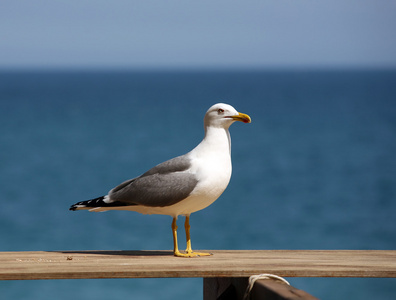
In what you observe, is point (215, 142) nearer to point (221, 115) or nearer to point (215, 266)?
point (221, 115)

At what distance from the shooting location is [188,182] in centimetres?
585

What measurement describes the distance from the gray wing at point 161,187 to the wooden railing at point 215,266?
1.39ft

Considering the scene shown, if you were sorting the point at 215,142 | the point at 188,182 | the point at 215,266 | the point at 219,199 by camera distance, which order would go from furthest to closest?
the point at 219,199, the point at 215,142, the point at 188,182, the point at 215,266

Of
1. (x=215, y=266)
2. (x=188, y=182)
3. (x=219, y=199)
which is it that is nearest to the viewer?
(x=215, y=266)

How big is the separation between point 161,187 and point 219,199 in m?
21.0

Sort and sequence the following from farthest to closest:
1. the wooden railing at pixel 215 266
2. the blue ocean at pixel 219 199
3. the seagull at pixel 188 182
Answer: the blue ocean at pixel 219 199, the seagull at pixel 188 182, the wooden railing at pixel 215 266

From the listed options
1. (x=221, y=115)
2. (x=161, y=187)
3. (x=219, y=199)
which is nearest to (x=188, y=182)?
(x=161, y=187)

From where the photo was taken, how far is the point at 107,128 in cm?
4841

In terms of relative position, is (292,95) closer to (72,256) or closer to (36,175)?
(36,175)

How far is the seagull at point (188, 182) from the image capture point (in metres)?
5.86

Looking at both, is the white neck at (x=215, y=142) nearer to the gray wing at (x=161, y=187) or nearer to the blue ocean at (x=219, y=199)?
the gray wing at (x=161, y=187)

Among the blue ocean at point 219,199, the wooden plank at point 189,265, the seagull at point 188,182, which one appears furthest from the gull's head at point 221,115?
the blue ocean at point 219,199

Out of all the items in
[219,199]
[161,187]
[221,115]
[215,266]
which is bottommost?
[215,266]

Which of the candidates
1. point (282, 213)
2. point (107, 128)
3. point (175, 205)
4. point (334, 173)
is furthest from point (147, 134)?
point (175, 205)
